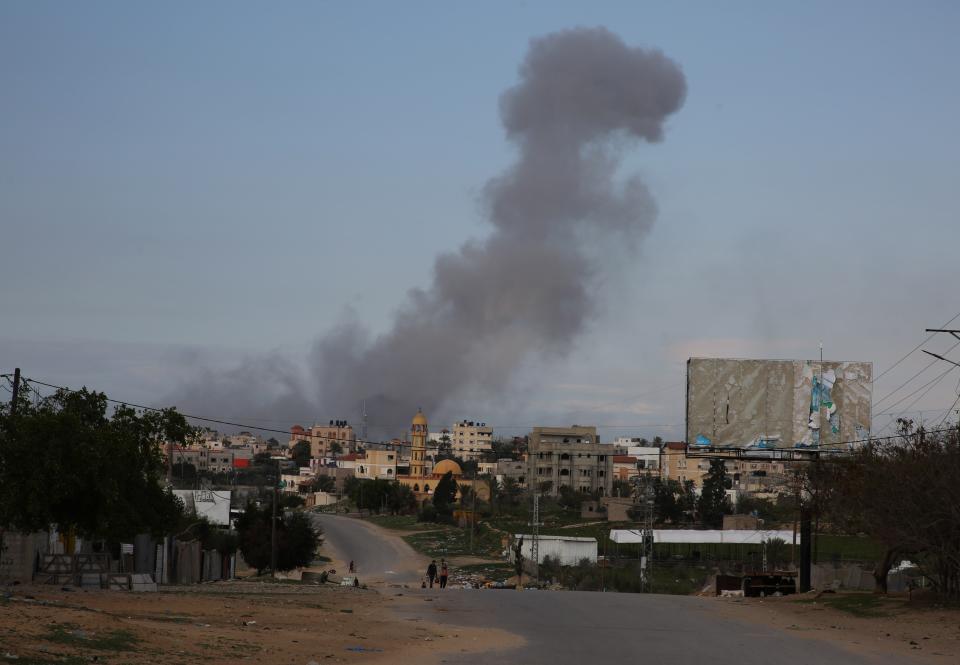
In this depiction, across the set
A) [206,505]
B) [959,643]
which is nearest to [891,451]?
[959,643]

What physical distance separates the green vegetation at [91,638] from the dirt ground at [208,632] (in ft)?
0.06

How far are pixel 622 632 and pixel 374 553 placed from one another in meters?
82.6

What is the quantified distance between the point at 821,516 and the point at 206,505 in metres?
65.6

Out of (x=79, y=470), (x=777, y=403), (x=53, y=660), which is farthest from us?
(x=777, y=403)

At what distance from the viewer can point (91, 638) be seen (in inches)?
724

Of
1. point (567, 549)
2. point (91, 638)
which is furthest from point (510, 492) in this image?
point (91, 638)

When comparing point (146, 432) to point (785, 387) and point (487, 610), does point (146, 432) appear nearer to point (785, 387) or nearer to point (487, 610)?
point (487, 610)

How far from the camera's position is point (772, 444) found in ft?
156

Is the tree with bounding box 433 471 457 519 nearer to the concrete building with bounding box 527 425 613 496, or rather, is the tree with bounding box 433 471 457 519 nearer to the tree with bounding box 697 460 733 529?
the concrete building with bounding box 527 425 613 496

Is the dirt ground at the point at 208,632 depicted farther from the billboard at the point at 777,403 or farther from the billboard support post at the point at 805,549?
the billboard at the point at 777,403

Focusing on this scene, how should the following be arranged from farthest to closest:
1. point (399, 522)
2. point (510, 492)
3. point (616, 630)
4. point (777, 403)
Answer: point (510, 492) < point (399, 522) < point (777, 403) < point (616, 630)

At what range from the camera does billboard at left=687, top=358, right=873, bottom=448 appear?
47594 millimetres

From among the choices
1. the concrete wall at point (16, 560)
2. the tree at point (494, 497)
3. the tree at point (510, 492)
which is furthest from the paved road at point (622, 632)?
the tree at point (510, 492)

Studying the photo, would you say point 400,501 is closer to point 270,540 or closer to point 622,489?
point 622,489
